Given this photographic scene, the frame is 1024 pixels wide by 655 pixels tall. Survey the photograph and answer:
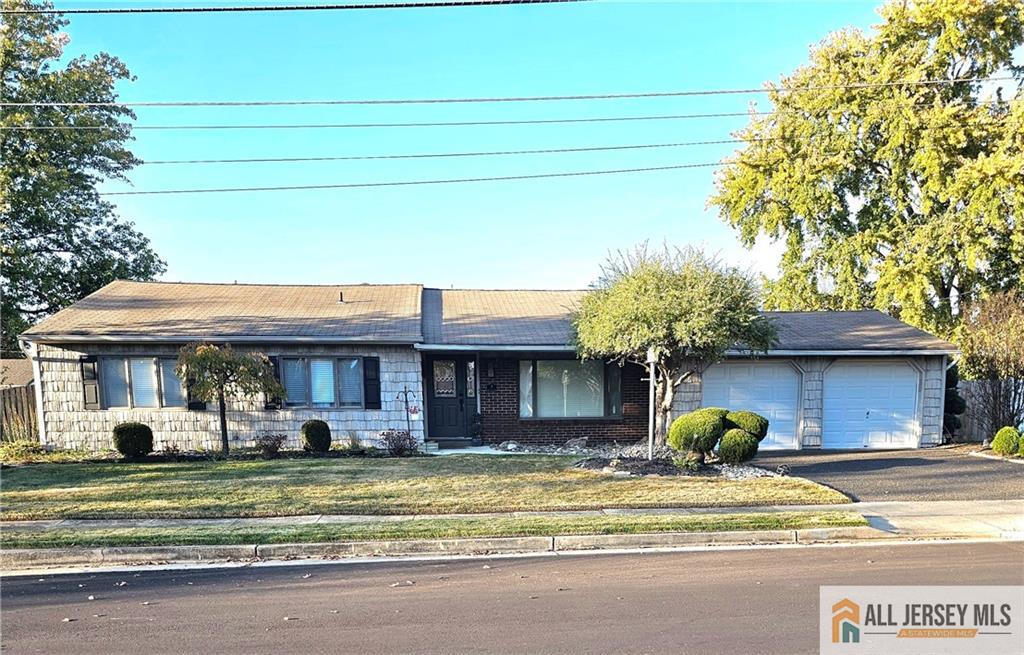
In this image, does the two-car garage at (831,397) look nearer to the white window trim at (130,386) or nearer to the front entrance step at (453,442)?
the front entrance step at (453,442)

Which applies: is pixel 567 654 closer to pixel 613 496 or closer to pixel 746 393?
pixel 613 496

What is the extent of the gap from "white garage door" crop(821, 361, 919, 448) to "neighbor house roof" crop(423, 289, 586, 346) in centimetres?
705

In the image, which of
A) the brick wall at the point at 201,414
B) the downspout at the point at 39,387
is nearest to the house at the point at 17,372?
the downspout at the point at 39,387

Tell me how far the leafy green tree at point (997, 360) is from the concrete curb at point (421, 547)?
9394mm

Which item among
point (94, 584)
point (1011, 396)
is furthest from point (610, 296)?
point (1011, 396)

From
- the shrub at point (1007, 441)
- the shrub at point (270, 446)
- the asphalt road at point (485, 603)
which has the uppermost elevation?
the asphalt road at point (485, 603)

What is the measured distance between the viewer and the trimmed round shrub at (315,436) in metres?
11.8

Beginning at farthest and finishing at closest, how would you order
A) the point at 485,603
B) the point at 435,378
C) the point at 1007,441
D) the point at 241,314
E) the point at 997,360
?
the point at 241,314
the point at 435,378
the point at 997,360
the point at 1007,441
the point at 485,603

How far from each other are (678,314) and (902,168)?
14713 millimetres

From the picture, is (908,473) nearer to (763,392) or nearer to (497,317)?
(763,392)

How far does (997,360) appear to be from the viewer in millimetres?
12828

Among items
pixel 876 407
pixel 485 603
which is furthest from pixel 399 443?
pixel 876 407

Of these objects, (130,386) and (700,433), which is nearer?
(700,433)

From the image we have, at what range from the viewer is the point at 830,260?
2078 centimetres
